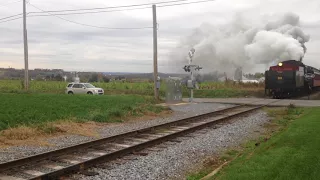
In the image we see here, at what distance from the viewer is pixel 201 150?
33.1 feet

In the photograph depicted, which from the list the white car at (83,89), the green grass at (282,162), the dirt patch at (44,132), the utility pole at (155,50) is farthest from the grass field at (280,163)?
the white car at (83,89)

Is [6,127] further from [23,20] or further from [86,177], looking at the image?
[23,20]

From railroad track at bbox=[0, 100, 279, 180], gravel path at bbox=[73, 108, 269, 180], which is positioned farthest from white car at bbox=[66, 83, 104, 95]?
railroad track at bbox=[0, 100, 279, 180]

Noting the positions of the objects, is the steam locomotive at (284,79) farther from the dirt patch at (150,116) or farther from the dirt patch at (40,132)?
the dirt patch at (40,132)

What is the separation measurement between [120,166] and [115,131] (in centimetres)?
574

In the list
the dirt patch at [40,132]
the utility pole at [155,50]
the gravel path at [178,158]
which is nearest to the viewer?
the gravel path at [178,158]

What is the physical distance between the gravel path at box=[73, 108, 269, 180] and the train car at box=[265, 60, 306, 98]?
2437 cm

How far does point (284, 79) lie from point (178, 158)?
3056cm

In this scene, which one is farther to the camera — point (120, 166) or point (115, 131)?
point (115, 131)

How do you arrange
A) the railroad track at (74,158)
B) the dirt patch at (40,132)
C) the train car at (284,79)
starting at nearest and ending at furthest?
the railroad track at (74,158)
the dirt patch at (40,132)
the train car at (284,79)

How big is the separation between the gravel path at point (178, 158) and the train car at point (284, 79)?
80.0ft

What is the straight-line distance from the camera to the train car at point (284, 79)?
1442 inches

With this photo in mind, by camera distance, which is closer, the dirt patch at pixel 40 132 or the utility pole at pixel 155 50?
the dirt patch at pixel 40 132

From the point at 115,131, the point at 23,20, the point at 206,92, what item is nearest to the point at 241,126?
the point at 115,131
